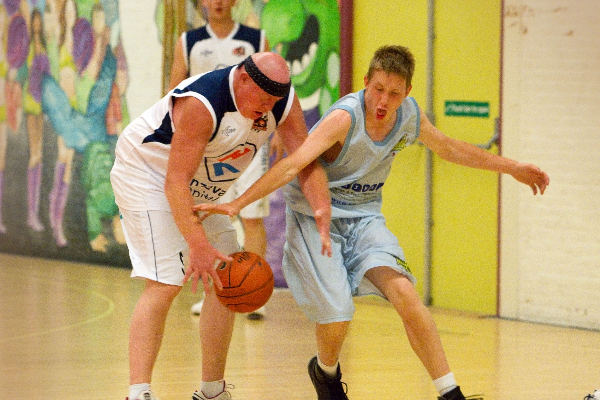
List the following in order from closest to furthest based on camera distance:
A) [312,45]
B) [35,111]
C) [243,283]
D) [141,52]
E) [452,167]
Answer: [243,283] < [452,167] < [312,45] < [141,52] < [35,111]

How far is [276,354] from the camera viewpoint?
5.96m

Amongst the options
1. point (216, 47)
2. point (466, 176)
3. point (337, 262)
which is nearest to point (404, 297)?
point (337, 262)

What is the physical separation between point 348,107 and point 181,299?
3.50 meters

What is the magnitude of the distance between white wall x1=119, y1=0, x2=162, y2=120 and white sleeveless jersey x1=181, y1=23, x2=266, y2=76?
2.37 m

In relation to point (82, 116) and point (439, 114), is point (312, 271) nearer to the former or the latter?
point (439, 114)

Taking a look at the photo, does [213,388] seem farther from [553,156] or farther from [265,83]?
[553,156]

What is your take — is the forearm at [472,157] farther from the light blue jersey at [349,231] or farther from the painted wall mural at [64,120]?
the painted wall mural at [64,120]

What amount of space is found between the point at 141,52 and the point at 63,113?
1113mm

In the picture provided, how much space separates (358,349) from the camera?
20.0 feet

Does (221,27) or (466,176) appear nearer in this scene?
(221,27)

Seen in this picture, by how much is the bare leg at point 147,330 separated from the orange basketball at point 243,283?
22 cm

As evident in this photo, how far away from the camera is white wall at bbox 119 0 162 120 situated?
8828 mm

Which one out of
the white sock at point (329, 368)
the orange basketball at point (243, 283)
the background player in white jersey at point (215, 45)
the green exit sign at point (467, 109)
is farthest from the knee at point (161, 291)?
the green exit sign at point (467, 109)

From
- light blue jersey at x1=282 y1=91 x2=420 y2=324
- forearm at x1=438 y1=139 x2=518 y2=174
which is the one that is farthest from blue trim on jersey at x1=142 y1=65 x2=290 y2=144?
forearm at x1=438 y1=139 x2=518 y2=174
